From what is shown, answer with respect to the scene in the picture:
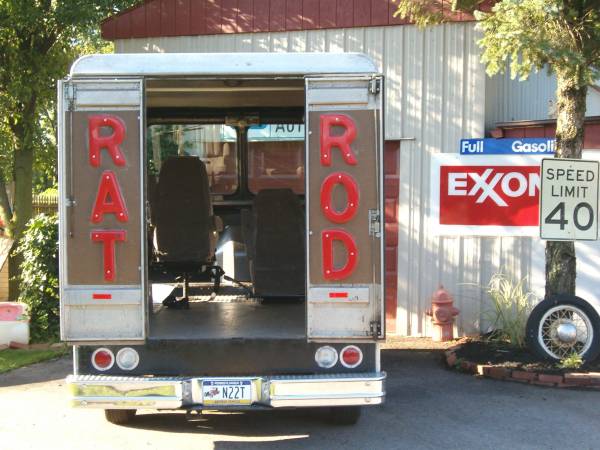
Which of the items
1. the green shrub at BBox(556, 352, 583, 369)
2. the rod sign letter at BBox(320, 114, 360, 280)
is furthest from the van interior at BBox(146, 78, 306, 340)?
the green shrub at BBox(556, 352, 583, 369)

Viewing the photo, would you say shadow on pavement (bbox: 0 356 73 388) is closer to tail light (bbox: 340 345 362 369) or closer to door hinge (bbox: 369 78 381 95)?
tail light (bbox: 340 345 362 369)

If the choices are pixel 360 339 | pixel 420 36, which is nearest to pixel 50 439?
pixel 360 339

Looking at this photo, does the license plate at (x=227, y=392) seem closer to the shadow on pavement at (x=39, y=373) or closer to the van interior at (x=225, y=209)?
the van interior at (x=225, y=209)

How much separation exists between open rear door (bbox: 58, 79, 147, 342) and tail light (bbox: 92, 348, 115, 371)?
0.19m

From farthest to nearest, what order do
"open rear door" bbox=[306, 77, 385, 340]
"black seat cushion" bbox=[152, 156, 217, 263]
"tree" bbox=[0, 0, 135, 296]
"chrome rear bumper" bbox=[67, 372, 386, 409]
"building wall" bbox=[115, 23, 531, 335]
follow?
"tree" bbox=[0, 0, 135, 296] → "building wall" bbox=[115, 23, 531, 335] → "black seat cushion" bbox=[152, 156, 217, 263] → "open rear door" bbox=[306, 77, 385, 340] → "chrome rear bumper" bbox=[67, 372, 386, 409]

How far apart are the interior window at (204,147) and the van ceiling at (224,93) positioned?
0.30 meters

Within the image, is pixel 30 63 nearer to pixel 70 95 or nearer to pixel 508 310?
pixel 70 95

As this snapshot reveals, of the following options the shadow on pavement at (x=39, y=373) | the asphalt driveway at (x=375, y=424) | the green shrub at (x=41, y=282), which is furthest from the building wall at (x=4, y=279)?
the asphalt driveway at (x=375, y=424)

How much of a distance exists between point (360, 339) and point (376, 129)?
1.48 m

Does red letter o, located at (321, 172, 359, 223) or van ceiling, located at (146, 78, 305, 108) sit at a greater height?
van ceiling, located at (146, 78, 305, 108)

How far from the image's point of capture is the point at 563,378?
7402 mm

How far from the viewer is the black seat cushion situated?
7391mm

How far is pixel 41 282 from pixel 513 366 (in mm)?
5803

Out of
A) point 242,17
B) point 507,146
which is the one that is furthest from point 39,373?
point 507,146
